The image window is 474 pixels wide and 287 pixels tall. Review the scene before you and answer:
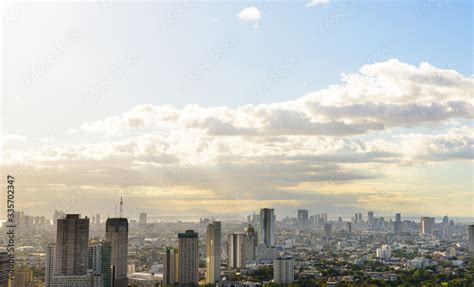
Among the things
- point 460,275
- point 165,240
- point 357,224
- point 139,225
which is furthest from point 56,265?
point 357,224

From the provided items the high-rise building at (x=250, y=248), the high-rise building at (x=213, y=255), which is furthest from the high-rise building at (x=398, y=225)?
the high-rise building at (x=213, y=255)

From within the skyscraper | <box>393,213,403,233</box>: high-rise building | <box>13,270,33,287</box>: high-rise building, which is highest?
the skyscraper

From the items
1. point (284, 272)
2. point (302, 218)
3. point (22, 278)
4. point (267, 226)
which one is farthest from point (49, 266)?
point (302, 218)

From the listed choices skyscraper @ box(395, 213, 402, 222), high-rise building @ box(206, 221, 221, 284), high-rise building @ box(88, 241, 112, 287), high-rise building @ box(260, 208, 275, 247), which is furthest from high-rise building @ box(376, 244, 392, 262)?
skyscraper @ box(395, 213, 402, 222)

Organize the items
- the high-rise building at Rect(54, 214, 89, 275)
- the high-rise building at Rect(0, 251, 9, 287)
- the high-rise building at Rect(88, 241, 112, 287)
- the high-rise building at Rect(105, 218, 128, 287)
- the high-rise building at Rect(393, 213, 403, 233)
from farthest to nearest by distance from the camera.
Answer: the high-rise building at Rect(393, 213, 403, 233) → the high-rise building at Rect(105, 218, 128, 287) → the high-rise building at Rect(88, 241, 112, 287) → the high-rise building at Rect(54, 214, 89, 275) → the high-rise building at Rect(0, 251, 9, 287)

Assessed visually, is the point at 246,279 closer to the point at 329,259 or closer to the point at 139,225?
the point at 329,259

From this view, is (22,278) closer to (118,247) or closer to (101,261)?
(101,261)

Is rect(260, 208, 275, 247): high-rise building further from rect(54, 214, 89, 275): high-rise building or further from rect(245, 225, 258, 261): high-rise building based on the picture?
rect(54, 214, 89, 275): high-rise building

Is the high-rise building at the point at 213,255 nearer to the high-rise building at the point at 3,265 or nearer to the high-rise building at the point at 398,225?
the high-rise building at the point at 3,265
